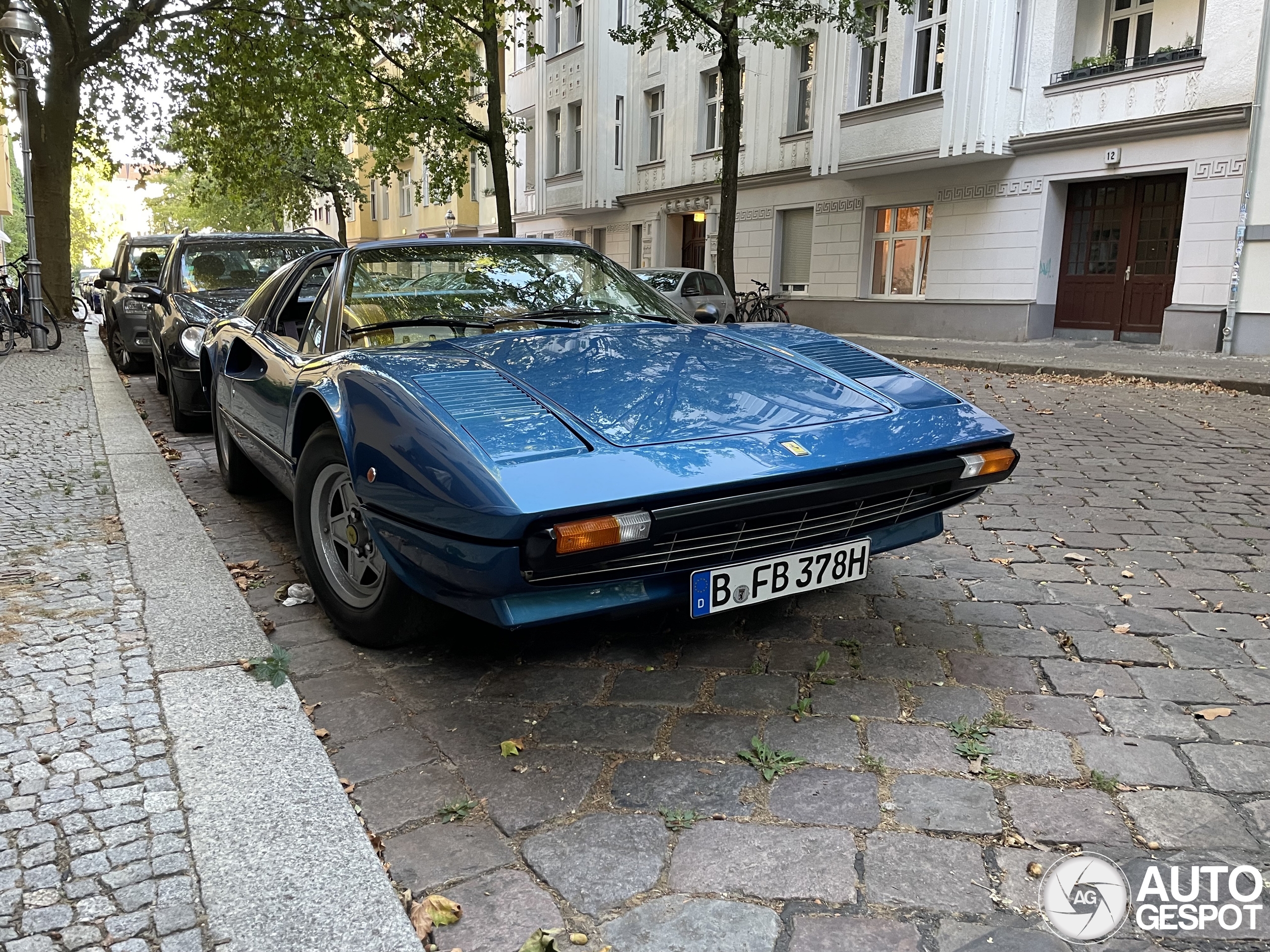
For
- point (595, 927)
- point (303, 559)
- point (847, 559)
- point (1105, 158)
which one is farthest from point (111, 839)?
point (1105, 158)

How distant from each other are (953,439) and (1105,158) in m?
15.4

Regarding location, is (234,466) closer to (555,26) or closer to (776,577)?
(776,577)

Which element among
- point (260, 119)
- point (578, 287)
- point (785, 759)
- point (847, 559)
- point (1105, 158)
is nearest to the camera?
point (785, 759)

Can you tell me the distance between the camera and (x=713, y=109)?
24516 millimetres

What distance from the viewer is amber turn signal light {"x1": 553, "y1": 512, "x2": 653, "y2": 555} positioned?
2359 millimetres

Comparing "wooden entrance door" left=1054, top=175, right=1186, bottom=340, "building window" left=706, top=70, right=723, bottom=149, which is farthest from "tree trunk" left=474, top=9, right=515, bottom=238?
"wooden entrance door" left=1054, top=175, right=1186, bottom=340

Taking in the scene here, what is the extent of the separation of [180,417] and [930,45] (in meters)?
16.0

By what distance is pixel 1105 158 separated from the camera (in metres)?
15.9

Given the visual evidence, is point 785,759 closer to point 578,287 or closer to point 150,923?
point 150,923

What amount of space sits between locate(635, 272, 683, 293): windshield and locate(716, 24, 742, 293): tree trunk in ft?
3.23

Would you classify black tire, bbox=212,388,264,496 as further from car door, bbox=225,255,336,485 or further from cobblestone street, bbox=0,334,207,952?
cobblestone street, bbox=0,334,207,952

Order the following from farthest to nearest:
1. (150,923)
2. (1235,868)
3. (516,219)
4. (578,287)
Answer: (516,219) < (578,287) < (1235,868) < (150,923)

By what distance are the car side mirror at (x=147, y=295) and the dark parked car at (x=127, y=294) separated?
6.89 feet

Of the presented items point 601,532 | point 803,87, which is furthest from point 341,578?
point 803,87
